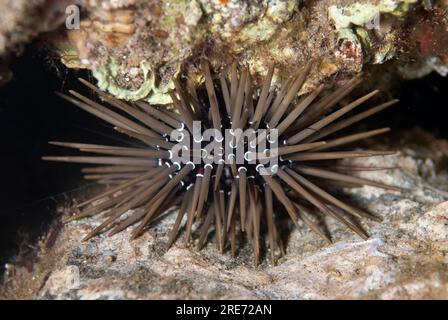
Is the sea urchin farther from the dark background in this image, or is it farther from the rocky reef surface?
the dark background

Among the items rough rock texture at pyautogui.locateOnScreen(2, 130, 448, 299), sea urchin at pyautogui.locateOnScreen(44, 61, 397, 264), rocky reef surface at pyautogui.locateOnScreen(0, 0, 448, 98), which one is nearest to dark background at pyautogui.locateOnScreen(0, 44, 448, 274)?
rough rock texture at pyautogui.locateOnScreen(2, 130, 448, 299)

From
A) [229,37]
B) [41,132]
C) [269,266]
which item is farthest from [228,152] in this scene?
[41,132]

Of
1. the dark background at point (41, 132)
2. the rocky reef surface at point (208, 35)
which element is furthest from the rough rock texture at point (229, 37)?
the dark background at point (41, 132)

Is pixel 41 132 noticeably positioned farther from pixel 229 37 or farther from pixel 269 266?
pixel 269 266

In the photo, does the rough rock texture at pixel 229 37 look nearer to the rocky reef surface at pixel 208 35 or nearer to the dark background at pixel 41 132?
the rocky reef surface at pixel 208 35
